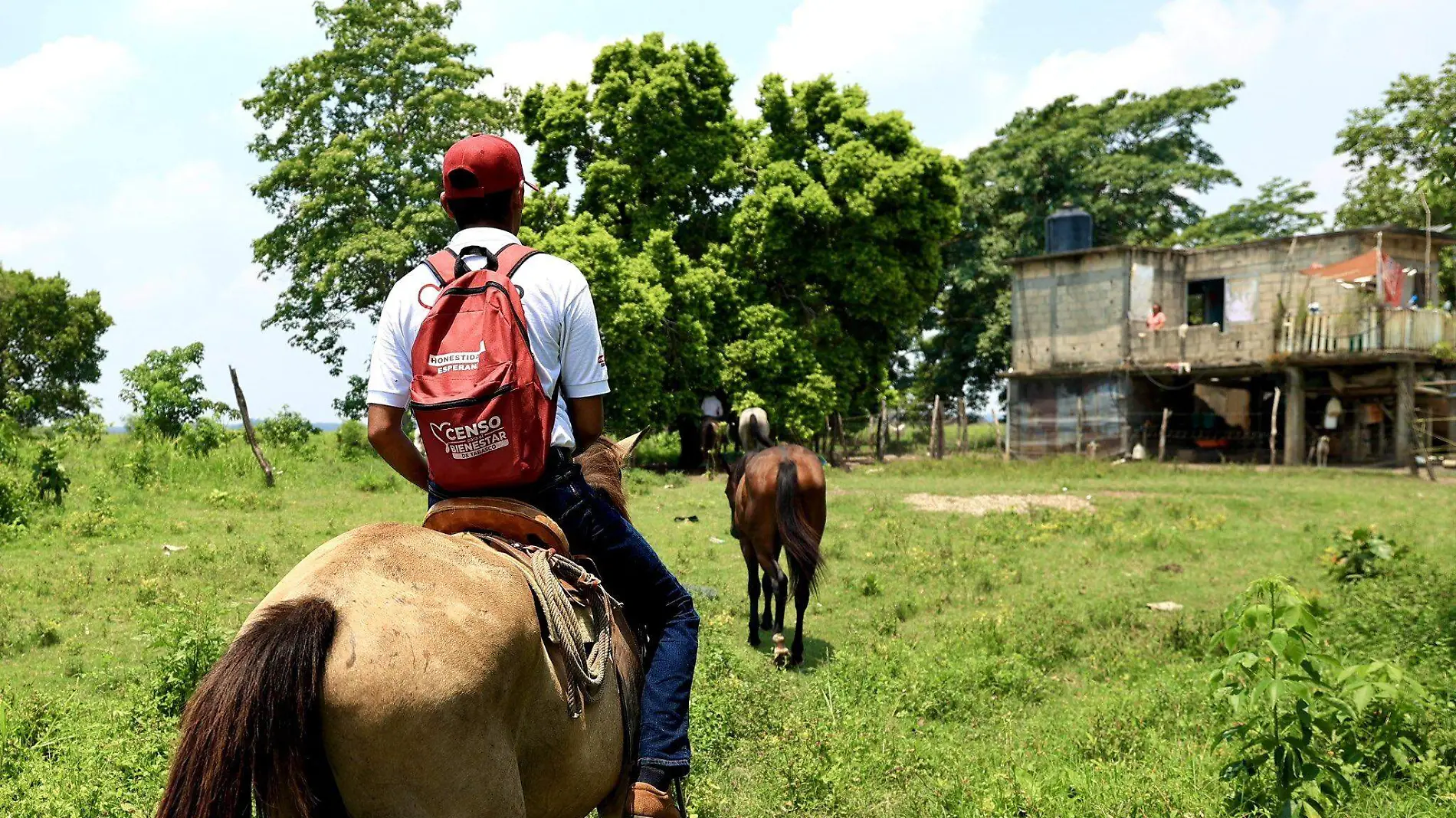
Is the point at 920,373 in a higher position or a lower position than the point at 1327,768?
higher

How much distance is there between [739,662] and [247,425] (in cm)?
Result: 1130

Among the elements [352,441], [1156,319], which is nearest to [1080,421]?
[1156,319]

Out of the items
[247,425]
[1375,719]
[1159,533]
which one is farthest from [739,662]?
[247,425]

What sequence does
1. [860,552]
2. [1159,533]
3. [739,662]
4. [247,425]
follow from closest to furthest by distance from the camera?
[739,662], [860,552], [1159,533], [247,425]

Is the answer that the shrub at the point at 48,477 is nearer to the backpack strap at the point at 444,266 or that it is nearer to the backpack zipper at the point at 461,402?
the backpack strap at the point at 444,266

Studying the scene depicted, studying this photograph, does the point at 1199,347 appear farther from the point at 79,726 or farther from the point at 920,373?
the point at 79,726

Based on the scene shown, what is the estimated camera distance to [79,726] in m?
5.76

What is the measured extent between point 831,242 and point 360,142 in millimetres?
12528

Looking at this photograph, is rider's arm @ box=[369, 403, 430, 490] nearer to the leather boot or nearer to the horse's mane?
the horse's mane

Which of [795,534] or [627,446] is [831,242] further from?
[627,446]

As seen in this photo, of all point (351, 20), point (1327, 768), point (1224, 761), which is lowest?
point (1224, 761)

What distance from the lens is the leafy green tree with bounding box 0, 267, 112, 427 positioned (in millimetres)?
37281

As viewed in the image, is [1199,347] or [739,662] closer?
[739,662]

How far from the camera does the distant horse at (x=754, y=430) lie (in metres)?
10.5
